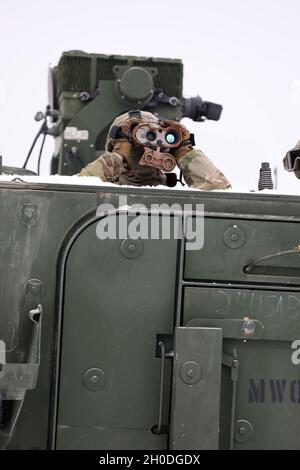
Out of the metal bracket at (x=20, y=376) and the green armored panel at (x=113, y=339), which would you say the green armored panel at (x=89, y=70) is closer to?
the green armored panel at (x=113, y=339)

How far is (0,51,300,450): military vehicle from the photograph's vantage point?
4238 millimetres

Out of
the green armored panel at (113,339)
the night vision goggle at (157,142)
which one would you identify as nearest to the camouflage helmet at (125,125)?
the night vision goggle at (157,142)

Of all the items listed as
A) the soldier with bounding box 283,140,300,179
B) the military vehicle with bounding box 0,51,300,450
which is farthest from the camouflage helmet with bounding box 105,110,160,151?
the military vehicle with bounding box 0,51,300,450

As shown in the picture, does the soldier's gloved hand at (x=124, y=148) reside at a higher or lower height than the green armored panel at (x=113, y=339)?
higher

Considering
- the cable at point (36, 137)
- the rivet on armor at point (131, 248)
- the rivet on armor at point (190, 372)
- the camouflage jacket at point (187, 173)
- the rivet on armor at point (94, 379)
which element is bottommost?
the rivet on armor at point (94, 379)

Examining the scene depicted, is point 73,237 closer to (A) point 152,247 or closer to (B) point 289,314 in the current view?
(A) point 152,247

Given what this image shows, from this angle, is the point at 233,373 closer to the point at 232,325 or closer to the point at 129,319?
the point at 232,325

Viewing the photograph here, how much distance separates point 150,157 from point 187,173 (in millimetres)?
427

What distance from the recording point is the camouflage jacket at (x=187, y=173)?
570 cm

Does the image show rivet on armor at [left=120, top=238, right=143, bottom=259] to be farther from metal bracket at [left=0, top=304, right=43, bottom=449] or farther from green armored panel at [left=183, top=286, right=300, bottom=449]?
metal bracket at [left=0, top=304, right=43, bottom=449]

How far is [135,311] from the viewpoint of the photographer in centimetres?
427

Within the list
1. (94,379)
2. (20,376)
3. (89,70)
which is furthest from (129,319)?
(89,70)

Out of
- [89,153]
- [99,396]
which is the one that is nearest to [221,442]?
[99,396]

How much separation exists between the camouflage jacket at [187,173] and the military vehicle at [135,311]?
136 cm
